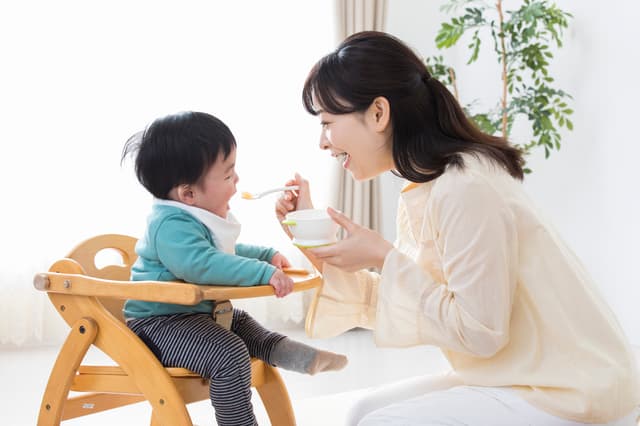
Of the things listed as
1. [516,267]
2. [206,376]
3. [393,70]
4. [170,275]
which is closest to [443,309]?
[516,267]

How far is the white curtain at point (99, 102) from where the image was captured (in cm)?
310

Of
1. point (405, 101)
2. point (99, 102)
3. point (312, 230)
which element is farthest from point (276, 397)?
point (99, 102)

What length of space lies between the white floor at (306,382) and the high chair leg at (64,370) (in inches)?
27.7

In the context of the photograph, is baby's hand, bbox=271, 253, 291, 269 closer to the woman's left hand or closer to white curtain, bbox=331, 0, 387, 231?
the woman's left hand

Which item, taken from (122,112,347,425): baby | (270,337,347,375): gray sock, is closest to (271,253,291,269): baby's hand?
(122,112,347,425): baby

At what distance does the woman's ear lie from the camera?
138 cm

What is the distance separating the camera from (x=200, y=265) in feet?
5.35

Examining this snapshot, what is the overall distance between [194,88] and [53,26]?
2.04ft

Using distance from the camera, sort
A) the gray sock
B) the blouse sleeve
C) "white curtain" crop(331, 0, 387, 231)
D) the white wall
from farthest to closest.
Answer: "white curtain" crop(331, 0, 387, 231) → the white wall → the gray sock → the blouse sleeve

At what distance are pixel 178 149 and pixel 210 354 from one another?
1.53ft

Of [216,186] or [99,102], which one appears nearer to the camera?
[216,186]

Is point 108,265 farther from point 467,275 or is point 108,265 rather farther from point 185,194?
point 467,275

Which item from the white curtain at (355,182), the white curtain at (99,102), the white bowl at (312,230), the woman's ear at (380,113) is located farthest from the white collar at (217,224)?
the white curtain at (355,182)

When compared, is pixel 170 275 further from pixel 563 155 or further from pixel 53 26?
pixel 563 155
